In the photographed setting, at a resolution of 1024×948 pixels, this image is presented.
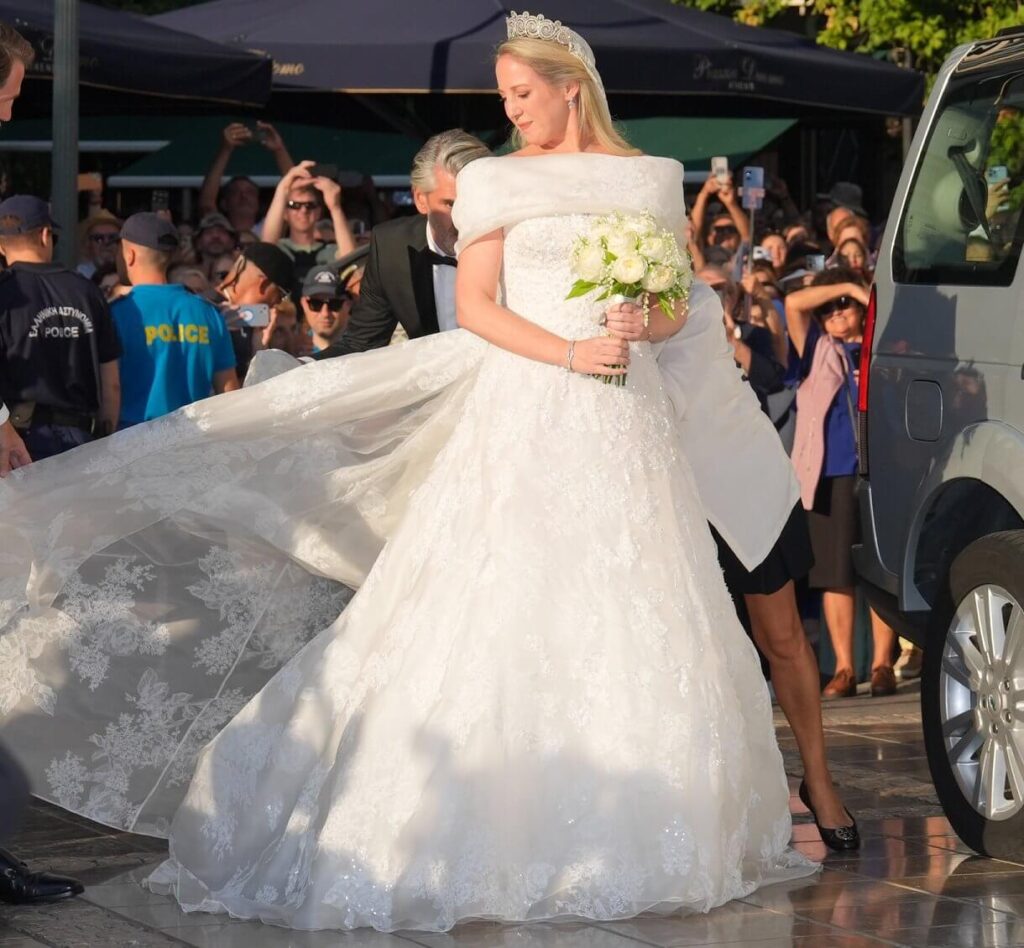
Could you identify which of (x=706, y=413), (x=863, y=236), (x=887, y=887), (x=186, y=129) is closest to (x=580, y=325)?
(x=706, y=413)

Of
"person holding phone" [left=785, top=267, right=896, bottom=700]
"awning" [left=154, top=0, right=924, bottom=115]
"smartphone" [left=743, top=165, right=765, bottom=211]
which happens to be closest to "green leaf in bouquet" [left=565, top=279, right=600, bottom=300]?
"person holding phone" [left=785, top=267, right=896, bottom=700]

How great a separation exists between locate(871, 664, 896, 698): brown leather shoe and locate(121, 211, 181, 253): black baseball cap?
3883 mm

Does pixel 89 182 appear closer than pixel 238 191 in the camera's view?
No

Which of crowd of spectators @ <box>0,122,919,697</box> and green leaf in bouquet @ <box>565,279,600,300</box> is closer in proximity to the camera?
green leaf in bouquet @ <box>565,279,600,300</box>

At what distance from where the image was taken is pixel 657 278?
5.52 meters

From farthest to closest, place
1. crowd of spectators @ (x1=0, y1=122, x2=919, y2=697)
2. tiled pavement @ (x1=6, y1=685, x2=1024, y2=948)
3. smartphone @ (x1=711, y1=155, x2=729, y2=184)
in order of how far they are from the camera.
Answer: smartphone @ (x1=711, y1=155, x2=729, y2=184) < crowd of spectators @ (x1=0, y1=122, x2=919, y2=697) < tiled pavement @ (x1=6, y1=685, x2=1024, y2=948)

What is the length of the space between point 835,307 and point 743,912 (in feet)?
16.7

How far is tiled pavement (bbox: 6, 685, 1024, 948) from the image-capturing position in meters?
5.19

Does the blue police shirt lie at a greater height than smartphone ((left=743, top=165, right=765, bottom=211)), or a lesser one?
lesser

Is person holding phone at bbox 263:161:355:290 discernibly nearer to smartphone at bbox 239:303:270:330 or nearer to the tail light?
smartphone at bbox 239:303:270:330

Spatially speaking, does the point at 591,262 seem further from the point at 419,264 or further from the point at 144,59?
the point at 144,59

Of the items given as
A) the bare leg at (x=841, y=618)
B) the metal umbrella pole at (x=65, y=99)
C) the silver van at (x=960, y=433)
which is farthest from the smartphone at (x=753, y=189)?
the silver van at (x=960, y=433)

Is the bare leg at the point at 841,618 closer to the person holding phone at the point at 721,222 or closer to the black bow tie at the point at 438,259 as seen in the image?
the black bow tie at the point at 438,259

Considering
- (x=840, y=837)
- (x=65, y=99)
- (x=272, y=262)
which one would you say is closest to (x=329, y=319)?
(x=272, y=262)
